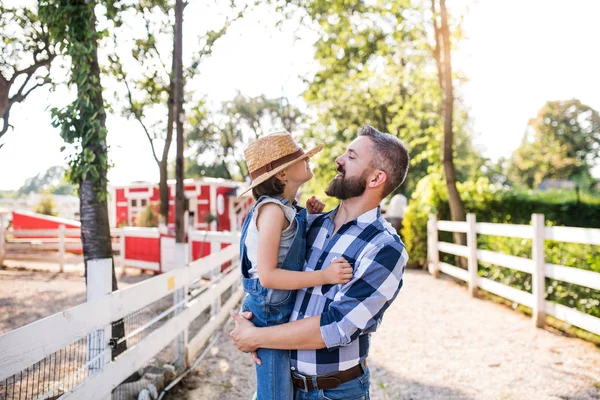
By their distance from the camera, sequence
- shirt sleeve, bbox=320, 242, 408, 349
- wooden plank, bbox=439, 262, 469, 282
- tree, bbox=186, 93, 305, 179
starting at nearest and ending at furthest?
shirt sleeve, bbox=320, 242, 408, 349 → wooden plank, bbox=439, 262, 469, 282 → tree, bbox=186, 93, 305, 179

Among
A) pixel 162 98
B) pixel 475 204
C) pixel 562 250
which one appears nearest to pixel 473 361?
pixel 562 250

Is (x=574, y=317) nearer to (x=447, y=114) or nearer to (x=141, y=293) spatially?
(x=141, y=293)

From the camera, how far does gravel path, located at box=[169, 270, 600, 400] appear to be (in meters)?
4.59

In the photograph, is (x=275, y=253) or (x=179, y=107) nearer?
(x=275, y=253)

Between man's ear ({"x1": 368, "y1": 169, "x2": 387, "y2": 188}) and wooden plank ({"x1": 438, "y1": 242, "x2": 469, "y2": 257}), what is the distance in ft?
25.8

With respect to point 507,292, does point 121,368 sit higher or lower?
higher

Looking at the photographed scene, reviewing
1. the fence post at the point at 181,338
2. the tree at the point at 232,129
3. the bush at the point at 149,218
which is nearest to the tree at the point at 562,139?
the tree at the point at 232,129

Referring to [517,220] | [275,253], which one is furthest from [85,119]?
[517,220]

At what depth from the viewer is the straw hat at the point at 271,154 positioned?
2.25 metres

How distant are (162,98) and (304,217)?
47.7 feet

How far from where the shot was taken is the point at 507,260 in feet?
24.9

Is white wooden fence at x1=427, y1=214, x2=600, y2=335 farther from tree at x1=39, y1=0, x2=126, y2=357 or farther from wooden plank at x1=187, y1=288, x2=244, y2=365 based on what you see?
tree at x1=39, y1=0, x2=126, y2=357

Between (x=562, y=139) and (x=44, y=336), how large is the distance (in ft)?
156

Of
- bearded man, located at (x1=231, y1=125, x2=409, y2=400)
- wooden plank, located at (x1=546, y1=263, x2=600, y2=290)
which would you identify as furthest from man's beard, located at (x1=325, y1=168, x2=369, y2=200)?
wooden plank, located at (x1=546, y1=263, x2=600, y2=290)
